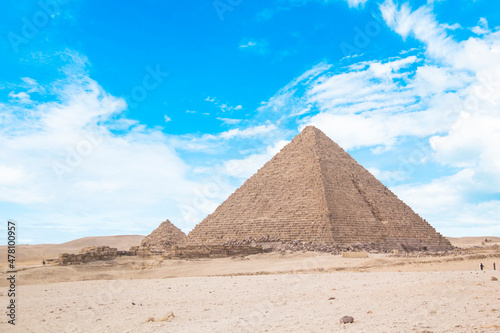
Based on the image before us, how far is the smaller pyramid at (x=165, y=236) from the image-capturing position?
43.6m

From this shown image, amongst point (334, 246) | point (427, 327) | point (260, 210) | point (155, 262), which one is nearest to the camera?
point (427, 327)

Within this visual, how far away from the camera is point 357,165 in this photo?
41.3m

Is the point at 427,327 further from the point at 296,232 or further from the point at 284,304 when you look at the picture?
the point at 296,232

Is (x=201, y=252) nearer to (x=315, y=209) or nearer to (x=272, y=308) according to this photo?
(x=315, y=209)

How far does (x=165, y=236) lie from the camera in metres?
44.5

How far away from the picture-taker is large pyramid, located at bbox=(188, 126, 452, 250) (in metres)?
30.9

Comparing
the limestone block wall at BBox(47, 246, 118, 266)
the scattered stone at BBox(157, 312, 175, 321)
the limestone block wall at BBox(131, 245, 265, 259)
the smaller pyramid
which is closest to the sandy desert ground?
the scattered stone at BBox(157, 312, 175, 321)

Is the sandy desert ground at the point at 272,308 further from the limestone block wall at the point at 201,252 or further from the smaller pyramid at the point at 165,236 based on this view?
the smaller pyramid at the point at 165,236

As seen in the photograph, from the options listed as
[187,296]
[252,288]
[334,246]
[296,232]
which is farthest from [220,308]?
[296,232]

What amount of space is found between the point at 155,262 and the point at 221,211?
17.9 meters

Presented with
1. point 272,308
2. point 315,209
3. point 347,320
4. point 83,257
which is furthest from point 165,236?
point 347,320

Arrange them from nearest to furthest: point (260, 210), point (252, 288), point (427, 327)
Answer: point (427, 327) → point (252, 288) → point (260, 210)

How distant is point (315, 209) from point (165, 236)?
1961 centimetres

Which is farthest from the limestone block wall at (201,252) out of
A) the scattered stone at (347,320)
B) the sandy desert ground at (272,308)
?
the scattered stone at (347,320)
